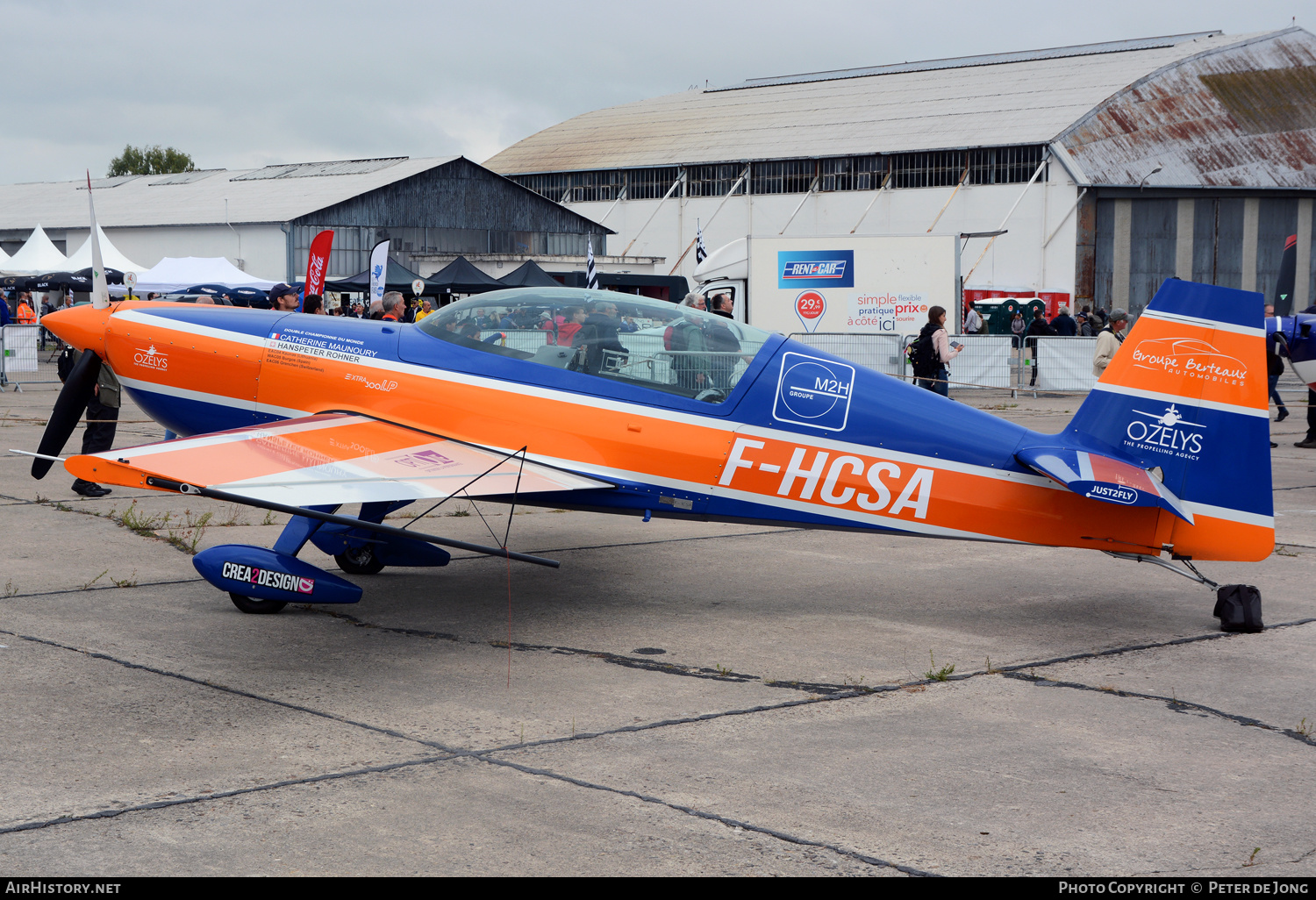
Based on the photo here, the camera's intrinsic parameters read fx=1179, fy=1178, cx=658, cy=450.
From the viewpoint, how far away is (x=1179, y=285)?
688cm

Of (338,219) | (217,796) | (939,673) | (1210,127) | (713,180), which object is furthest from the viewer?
(713,180)

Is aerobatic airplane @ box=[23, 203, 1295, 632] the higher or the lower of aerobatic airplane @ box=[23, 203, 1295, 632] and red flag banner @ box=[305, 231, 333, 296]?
the lower

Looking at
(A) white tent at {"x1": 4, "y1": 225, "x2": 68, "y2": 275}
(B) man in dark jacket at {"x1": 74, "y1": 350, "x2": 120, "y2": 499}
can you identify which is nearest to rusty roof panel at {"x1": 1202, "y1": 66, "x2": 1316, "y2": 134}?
(A) white tent at {"x1": 4, "y1": 225, "x2": 68, "y2": 275}

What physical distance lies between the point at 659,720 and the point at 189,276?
104 feet

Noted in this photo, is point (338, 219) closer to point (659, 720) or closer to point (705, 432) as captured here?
point (705, 432)

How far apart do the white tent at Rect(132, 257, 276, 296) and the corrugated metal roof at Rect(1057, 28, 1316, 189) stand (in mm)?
29494

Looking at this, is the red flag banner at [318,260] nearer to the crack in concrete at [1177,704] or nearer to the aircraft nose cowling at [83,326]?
the aircraft nose cowling at [83,326]

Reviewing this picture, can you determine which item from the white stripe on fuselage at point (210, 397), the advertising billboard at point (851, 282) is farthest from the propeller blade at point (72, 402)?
the advertising billboard at point (851, 282)

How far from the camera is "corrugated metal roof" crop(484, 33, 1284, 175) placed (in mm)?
47312

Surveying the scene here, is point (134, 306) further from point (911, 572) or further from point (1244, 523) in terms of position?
point (1244, 523)

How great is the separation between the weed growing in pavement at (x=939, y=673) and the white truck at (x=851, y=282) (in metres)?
19.2

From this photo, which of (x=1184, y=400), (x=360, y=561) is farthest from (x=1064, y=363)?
(x=360, y=561)

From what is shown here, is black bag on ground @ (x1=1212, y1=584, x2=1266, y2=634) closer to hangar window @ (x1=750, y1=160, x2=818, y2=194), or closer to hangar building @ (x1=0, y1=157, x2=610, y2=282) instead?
hangar building @ (x1=0, y1=157, x2=610, y2=282)

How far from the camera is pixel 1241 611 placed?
6.91 metres
